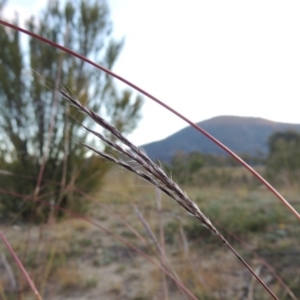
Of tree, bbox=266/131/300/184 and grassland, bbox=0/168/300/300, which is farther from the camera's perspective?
tree, bbox=266/131/300/184

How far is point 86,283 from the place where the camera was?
2709 mm

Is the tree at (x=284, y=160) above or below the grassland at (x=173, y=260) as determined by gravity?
above

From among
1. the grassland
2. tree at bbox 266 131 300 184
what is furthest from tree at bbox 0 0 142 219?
tree at bbox 266 131 300 184

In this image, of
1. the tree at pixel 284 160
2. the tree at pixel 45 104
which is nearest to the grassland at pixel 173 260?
the tree at pixel 45 104

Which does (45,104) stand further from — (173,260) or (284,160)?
(284,160)

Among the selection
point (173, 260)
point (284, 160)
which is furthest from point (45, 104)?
point (284, 160)

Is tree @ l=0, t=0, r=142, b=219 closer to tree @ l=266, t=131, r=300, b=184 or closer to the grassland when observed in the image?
the grassland

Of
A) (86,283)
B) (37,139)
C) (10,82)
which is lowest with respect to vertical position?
(86,283)

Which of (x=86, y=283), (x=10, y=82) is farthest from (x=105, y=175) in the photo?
(x=86, y=283)

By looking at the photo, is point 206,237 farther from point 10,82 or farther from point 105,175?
point 10,82

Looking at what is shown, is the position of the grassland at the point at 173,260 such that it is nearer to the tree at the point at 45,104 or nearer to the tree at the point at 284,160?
the tree at the point at 45,104

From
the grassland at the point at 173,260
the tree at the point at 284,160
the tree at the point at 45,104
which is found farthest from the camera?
the tree at the point at 284,160

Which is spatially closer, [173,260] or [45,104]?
[173,260]

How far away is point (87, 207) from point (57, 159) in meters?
0.61
